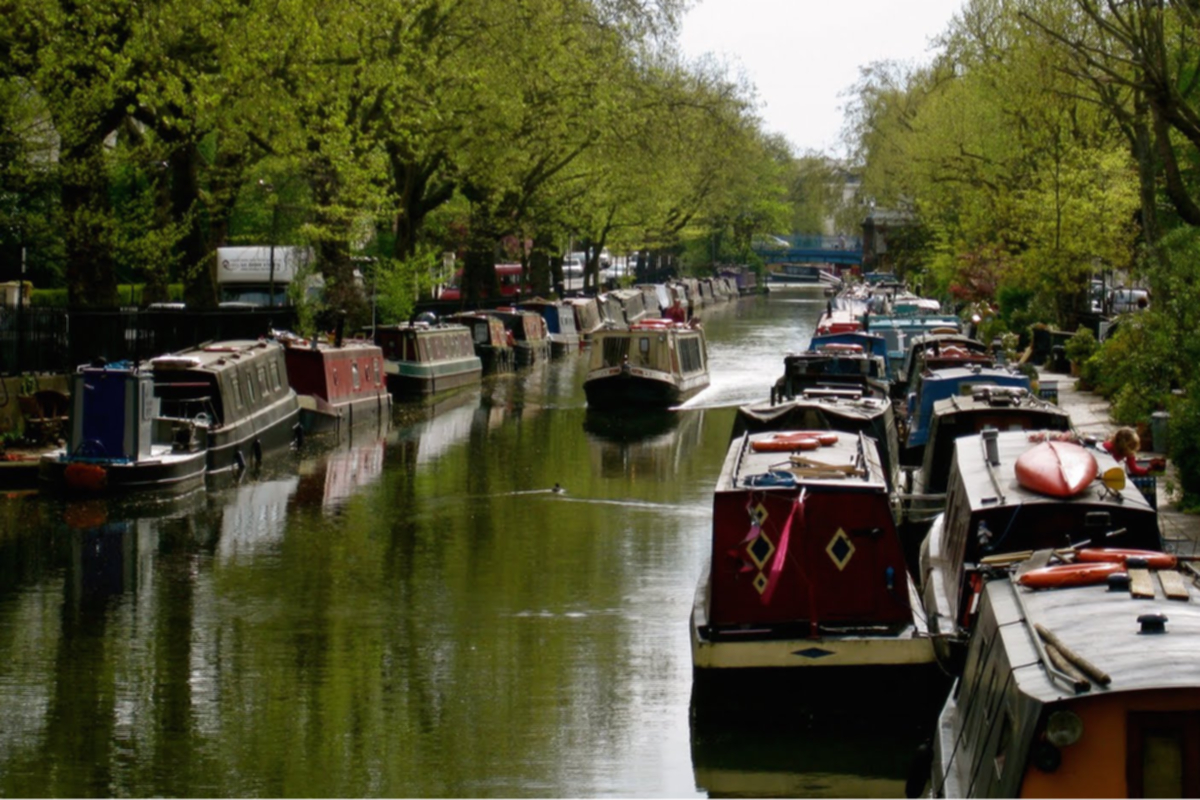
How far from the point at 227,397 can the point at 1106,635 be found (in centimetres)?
2553

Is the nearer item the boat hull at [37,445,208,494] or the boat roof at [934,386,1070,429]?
the boat roof at [934,386,1070,429]

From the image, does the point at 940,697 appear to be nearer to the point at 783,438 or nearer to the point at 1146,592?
the point at 783,438

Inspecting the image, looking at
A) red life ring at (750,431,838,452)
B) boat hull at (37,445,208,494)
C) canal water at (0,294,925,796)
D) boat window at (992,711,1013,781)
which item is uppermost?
red life ring at (750,431,838,452)

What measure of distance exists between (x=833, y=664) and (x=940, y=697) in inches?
41.3

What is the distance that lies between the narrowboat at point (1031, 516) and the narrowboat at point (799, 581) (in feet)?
1.65

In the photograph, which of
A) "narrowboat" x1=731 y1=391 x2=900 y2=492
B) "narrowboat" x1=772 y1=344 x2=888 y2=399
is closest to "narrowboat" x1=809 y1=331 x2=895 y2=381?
"narrowboat" x1=772 y1=344 x2=888 y2=399

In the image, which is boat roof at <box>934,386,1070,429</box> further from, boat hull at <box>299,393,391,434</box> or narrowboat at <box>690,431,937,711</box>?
boat hull at <box>299,393,391,434</box>

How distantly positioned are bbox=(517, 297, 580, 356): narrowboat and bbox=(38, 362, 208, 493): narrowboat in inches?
1587

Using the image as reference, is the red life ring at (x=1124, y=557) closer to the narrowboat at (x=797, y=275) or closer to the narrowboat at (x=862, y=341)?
the narrowboat at (x=862, y=341)

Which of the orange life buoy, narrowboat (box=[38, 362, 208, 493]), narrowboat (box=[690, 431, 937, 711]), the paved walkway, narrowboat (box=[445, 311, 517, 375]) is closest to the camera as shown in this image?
the orange life buoy

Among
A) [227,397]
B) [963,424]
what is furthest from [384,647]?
[227,397]

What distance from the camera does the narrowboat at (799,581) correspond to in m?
15.4

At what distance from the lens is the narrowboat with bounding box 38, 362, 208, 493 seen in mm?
28594

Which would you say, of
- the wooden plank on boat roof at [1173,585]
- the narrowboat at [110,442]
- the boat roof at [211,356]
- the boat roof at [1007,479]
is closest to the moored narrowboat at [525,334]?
the boat roof at [211,356]
